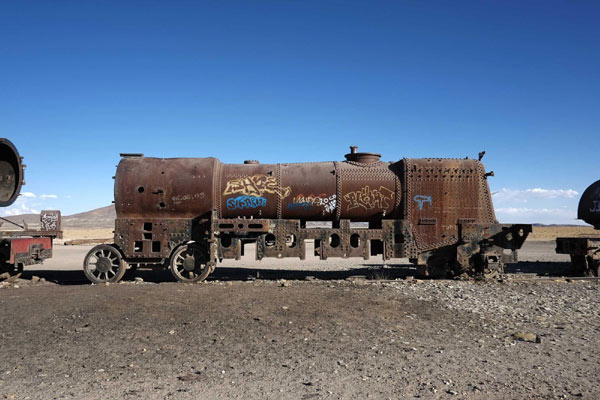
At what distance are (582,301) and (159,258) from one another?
1020cm

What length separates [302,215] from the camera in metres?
11.7

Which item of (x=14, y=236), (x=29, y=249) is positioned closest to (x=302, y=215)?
(x=29, y=249)

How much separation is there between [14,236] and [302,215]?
8.41m

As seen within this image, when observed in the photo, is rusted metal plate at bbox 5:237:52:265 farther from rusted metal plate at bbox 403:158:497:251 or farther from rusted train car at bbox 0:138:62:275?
rusted metal plate at bbox 403:158:497:251

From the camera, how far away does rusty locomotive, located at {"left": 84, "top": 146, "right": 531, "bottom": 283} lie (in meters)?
11.2

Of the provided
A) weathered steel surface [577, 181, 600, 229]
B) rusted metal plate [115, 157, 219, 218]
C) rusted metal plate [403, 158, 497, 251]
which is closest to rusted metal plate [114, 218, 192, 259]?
rusted metal plate [115, 157, 219, 218]

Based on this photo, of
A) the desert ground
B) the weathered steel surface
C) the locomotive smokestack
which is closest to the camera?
the desert ground

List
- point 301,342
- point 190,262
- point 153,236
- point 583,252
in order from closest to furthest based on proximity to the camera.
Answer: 1. point 301,342
2. point 190,262
3. point 153,236
4. point 583,252

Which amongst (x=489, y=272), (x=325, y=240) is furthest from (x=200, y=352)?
(x=489, y=272)

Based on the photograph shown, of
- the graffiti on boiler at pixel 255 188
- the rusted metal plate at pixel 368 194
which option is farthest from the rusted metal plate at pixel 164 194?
the rusted metal plate at pixel 368 194

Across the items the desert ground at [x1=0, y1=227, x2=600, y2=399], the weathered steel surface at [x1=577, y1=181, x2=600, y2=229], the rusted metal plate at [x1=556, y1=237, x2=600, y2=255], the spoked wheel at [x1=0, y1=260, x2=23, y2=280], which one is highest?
the weathered steel surface at [x1=577, y1=181, x2=600, y2=229]

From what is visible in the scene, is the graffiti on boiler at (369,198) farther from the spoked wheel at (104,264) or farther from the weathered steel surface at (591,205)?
the weathered steel surface at (591,205)

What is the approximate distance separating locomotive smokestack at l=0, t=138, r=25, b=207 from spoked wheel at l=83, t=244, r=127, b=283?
122 inches

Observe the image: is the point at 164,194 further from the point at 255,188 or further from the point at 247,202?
the point at 255,188
